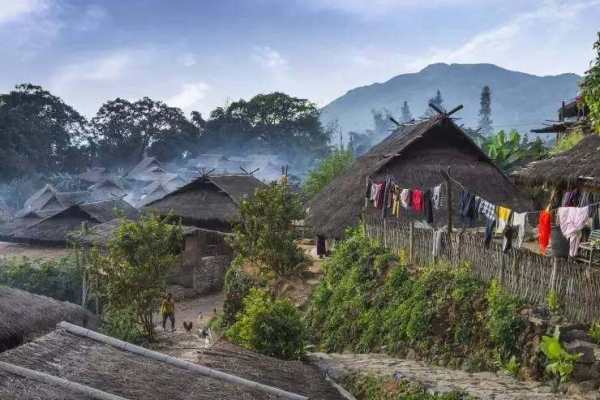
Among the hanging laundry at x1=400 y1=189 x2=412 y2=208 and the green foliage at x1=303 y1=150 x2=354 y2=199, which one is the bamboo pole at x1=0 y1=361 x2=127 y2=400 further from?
the green foliage at x1=303 y1=150 x2=354 y2=199

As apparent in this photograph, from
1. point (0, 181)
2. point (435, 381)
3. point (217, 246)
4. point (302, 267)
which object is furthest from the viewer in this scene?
point (0, 181)

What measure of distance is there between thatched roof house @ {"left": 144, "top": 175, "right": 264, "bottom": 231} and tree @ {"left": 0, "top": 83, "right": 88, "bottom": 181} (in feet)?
86.8

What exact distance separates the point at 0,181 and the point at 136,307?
42576 millimetres

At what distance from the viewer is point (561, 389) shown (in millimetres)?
7113

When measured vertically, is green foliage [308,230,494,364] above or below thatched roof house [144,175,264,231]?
below

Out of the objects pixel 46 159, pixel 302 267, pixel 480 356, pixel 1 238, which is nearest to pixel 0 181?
pixel 46 159

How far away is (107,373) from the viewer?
5.90m

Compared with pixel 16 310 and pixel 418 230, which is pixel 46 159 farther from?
pixel 418 230

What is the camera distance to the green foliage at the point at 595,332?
7.55m

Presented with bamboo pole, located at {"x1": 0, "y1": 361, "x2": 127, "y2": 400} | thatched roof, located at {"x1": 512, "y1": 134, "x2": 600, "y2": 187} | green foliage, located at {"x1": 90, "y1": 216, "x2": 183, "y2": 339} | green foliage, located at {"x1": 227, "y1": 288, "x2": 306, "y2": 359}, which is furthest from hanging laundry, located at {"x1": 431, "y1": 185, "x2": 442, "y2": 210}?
bamboo pole, located at {"x1": 0, "y1": 361, "x2": 127, "y2": 400}

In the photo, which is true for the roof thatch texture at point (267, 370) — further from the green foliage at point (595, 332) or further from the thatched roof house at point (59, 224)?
the thatched roof house at point (59, 224)

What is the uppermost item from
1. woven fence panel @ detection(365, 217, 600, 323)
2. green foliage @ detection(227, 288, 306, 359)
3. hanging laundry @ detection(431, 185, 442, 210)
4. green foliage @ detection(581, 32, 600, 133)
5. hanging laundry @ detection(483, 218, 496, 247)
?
green foliage @ detection(581, 32, 600, 133)

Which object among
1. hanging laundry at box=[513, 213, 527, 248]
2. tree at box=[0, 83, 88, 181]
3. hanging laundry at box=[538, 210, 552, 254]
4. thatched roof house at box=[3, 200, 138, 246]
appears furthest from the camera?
tree at box=[0, 83, 88, 181]

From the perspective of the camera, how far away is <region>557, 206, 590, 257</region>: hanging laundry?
8.05 meters
